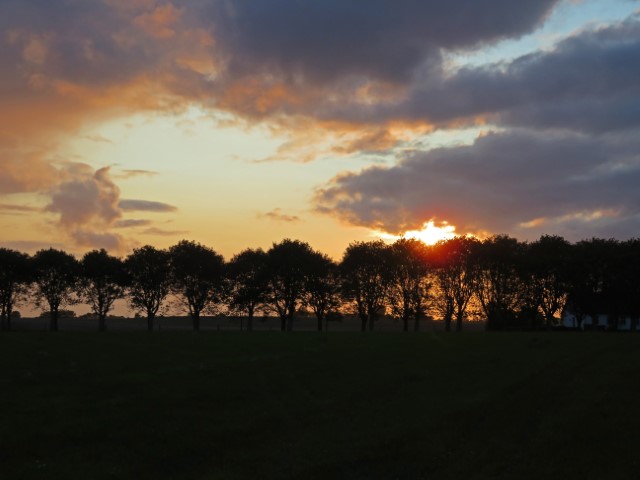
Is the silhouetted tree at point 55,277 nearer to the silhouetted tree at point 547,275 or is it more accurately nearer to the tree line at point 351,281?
the tree line at point 351,281

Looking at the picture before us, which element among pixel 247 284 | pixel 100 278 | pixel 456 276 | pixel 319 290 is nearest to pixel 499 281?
pixel 456 276

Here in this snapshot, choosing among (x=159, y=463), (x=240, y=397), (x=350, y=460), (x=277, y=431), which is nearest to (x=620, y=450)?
(x=350, y=460)

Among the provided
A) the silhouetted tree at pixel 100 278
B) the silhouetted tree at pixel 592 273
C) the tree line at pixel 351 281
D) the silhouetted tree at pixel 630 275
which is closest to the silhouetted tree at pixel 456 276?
the tree line at pixel 351 281

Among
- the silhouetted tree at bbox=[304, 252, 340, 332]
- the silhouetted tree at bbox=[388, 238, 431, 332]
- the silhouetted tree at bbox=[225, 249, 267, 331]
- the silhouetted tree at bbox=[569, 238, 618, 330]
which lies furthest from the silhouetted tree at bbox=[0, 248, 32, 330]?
the silhouetted tree at bbox=[569, 238, 618, 330]

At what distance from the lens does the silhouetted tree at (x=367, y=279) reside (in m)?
156

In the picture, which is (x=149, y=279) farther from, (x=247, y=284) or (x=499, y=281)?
(x=499, y=281)

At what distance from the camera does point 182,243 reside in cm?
16462

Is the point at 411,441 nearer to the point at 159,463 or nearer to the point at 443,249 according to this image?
the point at 159,463

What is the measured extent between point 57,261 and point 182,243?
31676 mm

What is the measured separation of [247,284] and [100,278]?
3892 centimetres

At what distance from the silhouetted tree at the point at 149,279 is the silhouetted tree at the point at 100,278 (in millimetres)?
3193

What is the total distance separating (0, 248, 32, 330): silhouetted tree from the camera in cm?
15062

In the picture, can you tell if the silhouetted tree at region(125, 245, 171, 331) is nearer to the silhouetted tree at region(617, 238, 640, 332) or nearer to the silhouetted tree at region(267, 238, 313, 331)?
the silhouetted tree at region(267, 238, 313, 331)

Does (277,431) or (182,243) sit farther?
(182,243)
